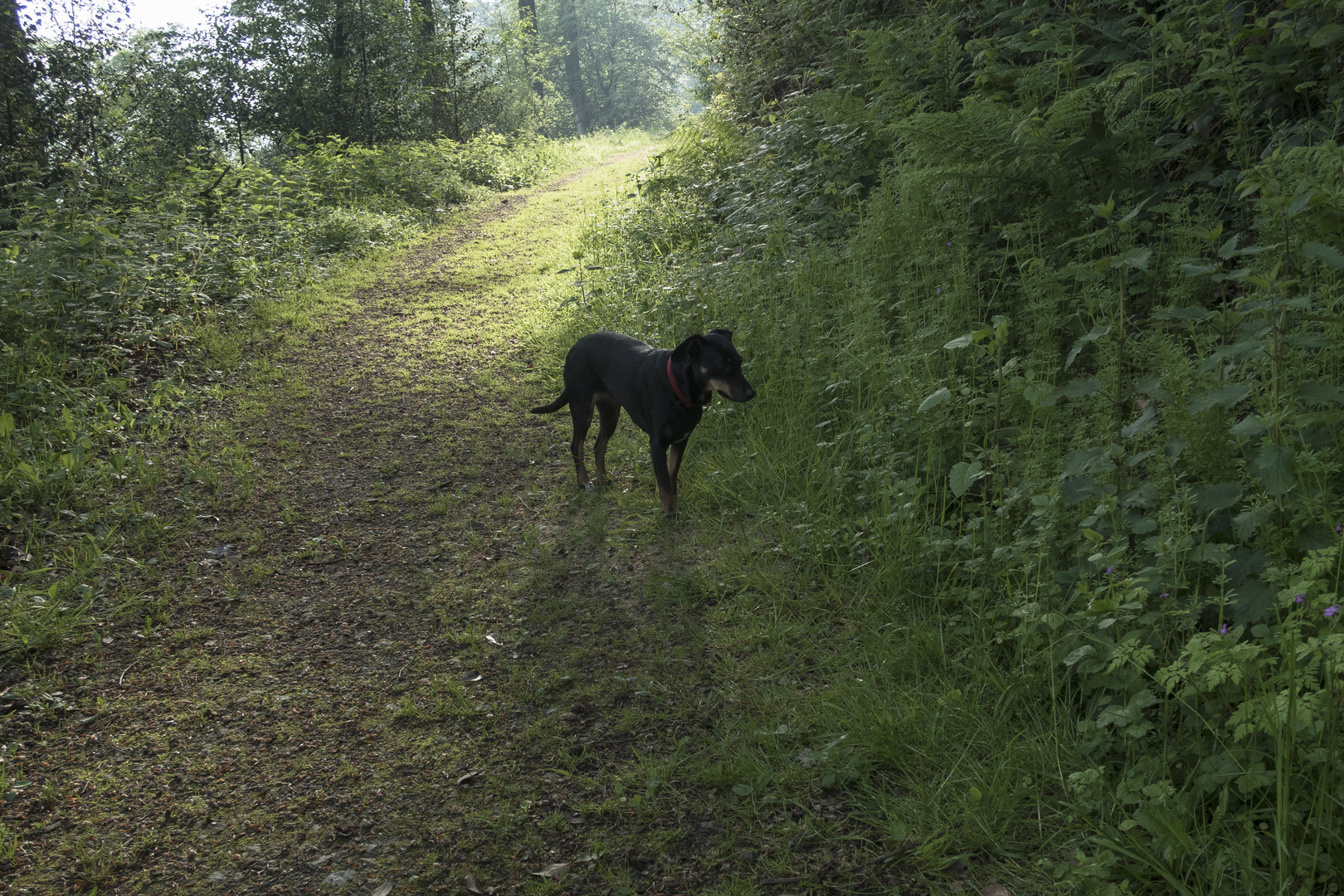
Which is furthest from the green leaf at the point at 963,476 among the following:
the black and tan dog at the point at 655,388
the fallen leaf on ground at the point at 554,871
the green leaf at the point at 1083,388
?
the fallen leaf on ground at the point at 554,871

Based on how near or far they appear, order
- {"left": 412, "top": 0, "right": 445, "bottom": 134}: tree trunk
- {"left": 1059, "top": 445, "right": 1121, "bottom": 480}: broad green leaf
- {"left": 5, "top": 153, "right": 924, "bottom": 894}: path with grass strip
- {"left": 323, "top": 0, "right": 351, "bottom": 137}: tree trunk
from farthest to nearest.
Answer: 1. {"left": 412, "top": 0, "right": 445, "bottom": 134}: tree trunk
2. {"left": 323, "top": 0, "right": 351, "bottom": 137}: tree trunk
3. {"left": 1059, "top": 445, "right": 1121, "bottom": 480}: broad green leaf
4. {"left": 5, "top": 153, "right": 924, "bottom": 894}: path with grass strip

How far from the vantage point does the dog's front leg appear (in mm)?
4293

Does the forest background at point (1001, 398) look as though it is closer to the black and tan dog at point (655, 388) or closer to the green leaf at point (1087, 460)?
the green leaf at point (1087, 460)

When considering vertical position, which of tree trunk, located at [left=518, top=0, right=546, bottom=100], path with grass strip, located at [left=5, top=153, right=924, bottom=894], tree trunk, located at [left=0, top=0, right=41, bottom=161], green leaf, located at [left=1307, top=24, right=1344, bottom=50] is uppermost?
tree trunk, located at [left=518, top=0, right=546, bottom=100]

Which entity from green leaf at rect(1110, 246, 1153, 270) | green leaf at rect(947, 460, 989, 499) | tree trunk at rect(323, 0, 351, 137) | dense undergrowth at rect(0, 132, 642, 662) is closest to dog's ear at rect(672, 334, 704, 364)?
green leaf at rect(947, 460, 989, 499)

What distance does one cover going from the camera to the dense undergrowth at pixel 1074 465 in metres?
1.95

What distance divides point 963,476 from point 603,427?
2.60 metres

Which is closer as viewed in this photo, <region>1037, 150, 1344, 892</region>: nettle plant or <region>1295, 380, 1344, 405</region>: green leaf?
<region>1037, 150, 1344, 892</region>: nettle plant

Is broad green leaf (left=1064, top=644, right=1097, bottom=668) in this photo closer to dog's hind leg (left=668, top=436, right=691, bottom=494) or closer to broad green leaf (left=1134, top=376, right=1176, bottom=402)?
broad green leaf (left=1134, top=376, right=1176, bottom=402)

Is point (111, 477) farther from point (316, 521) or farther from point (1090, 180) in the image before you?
point (1090, 180)

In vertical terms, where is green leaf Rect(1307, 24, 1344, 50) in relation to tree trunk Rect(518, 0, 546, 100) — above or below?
below

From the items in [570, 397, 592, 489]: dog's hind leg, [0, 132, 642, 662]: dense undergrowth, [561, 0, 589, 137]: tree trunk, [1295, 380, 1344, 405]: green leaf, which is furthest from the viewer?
[561, 0, 589, 137]: tree trunk

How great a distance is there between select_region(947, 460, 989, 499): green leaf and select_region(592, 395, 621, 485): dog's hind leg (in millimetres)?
2447

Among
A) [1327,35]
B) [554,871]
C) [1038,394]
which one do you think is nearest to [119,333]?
[554,871]
